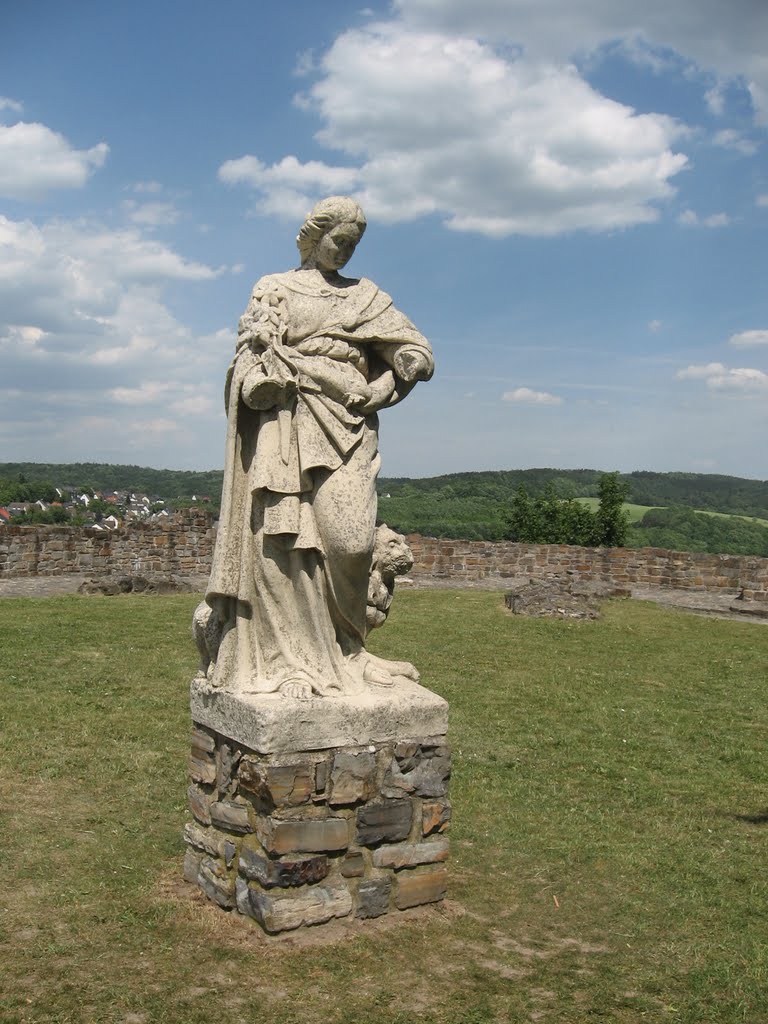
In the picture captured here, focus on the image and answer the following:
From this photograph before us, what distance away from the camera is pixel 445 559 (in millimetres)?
19953

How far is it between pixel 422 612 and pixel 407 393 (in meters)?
10.1

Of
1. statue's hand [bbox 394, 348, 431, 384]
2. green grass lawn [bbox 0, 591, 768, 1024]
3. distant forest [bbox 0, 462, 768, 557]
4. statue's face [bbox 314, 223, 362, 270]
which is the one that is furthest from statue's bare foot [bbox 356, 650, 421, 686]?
distant forest [bbox 0, 462, 768, 557]

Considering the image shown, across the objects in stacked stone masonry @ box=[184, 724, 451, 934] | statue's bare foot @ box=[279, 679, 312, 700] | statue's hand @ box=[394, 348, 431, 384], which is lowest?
stacked stone masonry @ box=[184, 724, 451, 934]

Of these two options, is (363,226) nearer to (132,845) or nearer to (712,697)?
(132,845)

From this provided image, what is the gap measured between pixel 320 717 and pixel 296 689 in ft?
0.51

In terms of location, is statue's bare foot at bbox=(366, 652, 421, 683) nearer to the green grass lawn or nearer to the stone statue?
the stone statue

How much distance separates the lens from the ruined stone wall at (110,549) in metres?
16.9

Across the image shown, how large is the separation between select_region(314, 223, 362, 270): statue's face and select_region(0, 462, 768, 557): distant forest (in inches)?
207

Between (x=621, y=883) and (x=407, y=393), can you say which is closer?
(x=407, y=393)

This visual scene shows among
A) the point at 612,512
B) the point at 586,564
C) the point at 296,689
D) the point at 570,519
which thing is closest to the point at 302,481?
the point at 296,689

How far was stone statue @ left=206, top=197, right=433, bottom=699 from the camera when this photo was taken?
426 centimetres

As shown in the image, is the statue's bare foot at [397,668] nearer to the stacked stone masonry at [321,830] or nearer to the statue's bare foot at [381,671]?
the statue's bare foot at [381,671]

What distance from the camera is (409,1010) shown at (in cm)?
359

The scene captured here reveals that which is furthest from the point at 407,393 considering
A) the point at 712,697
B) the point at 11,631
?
the point at 11,631
